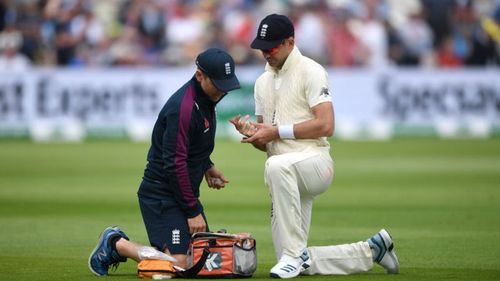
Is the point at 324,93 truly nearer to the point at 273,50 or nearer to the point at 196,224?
the point at 273,50

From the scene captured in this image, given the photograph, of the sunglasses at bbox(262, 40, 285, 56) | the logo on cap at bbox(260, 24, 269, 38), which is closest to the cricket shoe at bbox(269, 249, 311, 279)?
the sunglasses at bbox(262, 40, 285, 56)

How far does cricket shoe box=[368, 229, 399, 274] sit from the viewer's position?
8.59 m

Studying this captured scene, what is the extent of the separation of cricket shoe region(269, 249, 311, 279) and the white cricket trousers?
0.04m

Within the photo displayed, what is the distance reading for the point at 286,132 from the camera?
8.45 metres

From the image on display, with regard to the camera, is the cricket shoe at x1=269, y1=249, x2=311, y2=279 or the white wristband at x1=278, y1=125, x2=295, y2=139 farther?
the white wristband at x1=278, y1=125, x2=295, y2=139

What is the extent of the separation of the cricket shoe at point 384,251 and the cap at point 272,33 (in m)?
1.55

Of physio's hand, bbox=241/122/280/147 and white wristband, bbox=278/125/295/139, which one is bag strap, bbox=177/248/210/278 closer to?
physio's hand, bbox=241/122/280/147

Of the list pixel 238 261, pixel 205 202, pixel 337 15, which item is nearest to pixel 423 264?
pixel 238 261

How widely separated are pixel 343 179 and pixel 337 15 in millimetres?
9555

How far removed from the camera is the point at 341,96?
82.7 ft

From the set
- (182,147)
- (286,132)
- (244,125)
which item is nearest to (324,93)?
(286,132)

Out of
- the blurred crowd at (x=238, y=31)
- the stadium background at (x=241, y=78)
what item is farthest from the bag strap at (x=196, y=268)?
the blurred crowd at (x=238, y=31)

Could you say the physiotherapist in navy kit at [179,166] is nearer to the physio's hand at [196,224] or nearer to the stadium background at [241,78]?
the physio's hand at [196,224]

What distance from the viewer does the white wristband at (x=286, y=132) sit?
844 cm
